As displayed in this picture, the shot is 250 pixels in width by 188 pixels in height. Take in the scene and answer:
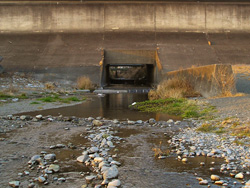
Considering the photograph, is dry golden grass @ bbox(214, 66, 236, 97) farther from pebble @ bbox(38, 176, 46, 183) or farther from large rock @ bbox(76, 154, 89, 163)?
pebble @ bbox(38, 176, 46, 183)

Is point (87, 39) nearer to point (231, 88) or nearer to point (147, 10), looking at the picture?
point (147, 10)

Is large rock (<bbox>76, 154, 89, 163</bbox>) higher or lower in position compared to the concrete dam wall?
lower

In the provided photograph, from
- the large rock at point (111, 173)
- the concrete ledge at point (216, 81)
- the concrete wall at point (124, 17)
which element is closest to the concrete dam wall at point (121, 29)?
the concrete wall at point (124, 17)

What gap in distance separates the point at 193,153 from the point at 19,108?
6145mm

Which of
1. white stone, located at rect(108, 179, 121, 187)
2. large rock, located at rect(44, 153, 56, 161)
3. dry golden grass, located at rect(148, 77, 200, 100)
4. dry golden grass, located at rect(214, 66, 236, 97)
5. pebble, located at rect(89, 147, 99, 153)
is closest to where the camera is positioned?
white stone, located at rect(108, 179, 121, 187)

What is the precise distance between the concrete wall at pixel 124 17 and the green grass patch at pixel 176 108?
1654 centimetres

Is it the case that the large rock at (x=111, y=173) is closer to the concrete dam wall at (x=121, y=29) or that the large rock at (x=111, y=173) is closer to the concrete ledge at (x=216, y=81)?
the concrete ledge at (x=216, y=81)

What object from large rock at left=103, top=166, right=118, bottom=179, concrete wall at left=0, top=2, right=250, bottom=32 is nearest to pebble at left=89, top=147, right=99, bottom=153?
large rock at left=103, top=166, right=118, bottom=179

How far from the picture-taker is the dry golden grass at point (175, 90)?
1027 centimetres

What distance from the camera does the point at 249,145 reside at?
3.94 meters

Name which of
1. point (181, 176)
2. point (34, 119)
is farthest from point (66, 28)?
point (181, 176)

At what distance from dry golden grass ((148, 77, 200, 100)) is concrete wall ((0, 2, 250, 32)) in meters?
14.1

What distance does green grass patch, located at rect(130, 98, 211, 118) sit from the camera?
7.09 m

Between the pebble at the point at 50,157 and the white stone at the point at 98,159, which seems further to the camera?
the pebble at the point at 50,157
